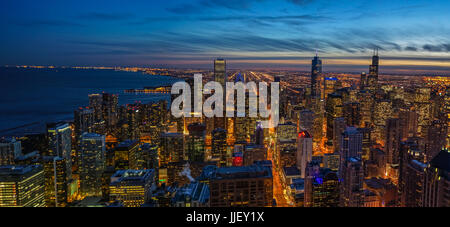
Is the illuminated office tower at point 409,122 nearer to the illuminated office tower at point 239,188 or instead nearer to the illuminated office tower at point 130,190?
the illuminated office tower at point 239,188

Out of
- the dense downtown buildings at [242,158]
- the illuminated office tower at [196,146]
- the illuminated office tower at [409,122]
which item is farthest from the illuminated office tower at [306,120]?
the illuminated office tower at [196,146]

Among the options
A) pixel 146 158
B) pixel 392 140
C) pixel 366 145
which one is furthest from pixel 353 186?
pixel 146 158

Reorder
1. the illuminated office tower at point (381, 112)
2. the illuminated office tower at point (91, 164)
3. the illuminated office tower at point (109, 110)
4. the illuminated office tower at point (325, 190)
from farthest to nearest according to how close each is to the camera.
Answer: the illuminated office tower at point (381, 112)
the illuminated office tower at point (109, 110)
the illuminated office tower at point (91, 164)
the illuminated office tower at point (325, 190)

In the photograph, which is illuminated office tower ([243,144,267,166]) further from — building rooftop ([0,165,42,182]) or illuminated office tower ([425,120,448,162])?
building rooftop ([0,165,42,182])

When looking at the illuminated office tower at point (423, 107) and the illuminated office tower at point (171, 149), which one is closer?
the illuminated office tower at point (171, 149)

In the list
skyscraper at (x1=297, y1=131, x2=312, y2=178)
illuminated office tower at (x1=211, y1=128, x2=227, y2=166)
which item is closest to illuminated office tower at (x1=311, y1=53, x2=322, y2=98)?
skyscraper at (x1=297, y1=131, x2=312, y2=178)

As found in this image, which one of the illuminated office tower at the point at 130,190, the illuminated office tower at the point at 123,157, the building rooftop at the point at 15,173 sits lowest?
the illuminated office tower at the point at 130,190
